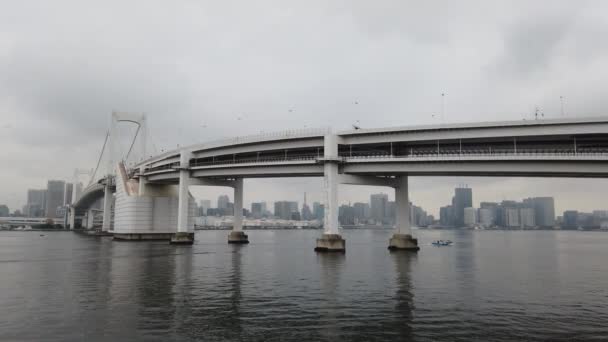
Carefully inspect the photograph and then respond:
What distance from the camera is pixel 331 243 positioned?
220 feet

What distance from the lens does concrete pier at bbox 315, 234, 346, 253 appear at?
6662 centimetres

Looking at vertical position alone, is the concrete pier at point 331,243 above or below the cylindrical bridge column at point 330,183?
below

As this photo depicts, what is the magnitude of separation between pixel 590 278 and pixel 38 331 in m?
49.8

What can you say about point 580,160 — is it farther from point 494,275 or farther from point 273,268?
point 273,268

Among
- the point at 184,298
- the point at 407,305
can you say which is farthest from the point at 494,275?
the point at 184,298

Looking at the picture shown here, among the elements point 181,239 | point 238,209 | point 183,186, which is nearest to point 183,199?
point 183,186

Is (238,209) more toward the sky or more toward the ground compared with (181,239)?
more toward the sky

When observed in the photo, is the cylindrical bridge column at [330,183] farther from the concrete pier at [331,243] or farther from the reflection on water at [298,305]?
the reflection on water at [298,305]

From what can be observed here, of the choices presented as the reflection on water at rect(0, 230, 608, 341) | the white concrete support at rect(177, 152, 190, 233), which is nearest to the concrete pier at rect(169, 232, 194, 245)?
the white concrete support at rect(177, 152, 190, 233)

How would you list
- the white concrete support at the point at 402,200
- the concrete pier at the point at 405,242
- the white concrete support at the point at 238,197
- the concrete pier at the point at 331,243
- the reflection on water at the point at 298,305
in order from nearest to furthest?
the reflection on water at the point at 298,305
the concrete pier at the point at 331,243
the white concrete support at the point at 402,200
the concrete pier at the point at 405,242
the white concrete support at the point at 238,197

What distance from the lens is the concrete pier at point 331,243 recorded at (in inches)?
2623

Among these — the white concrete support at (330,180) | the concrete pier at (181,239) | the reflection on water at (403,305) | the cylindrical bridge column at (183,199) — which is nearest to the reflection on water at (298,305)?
the reflection on water at (403,305)

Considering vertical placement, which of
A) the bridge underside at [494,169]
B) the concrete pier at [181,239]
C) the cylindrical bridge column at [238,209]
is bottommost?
the concrete pier at [181,239]

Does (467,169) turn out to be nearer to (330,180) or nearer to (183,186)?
(330,180)
